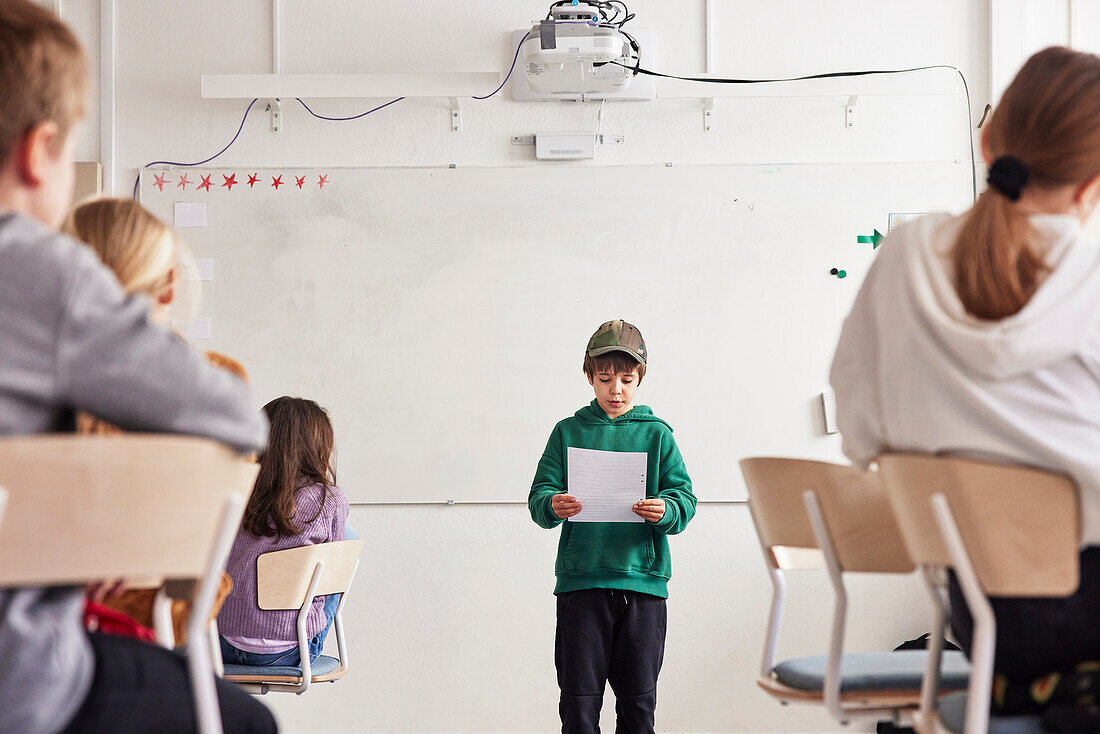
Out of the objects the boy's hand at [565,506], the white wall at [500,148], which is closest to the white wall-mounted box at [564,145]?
the white wall at [500,148]

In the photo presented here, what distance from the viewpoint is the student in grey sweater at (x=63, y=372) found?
997 millimetres

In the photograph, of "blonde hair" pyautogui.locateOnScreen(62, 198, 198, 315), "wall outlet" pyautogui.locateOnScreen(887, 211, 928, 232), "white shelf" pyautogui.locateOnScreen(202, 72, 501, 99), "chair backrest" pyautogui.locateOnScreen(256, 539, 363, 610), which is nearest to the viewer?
"blonde hair" pyautogui.locateOnScreen(62, 198, 198, 315)

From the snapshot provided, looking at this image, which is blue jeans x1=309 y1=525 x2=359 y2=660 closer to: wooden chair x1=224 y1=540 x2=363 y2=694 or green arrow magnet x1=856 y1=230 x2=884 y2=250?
wooden chair x1=224 y1=540 x2=363 y2=694

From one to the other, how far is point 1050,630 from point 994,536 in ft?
0.44

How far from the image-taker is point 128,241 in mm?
1548

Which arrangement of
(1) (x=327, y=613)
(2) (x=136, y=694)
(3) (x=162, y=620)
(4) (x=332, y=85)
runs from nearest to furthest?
1. (2) (x=136, y=694)
2. (3) (x=162, y=620)
3. (1) (x=327, y=613)
4. (4) (x=332, y=85)

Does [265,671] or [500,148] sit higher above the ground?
[500,148]

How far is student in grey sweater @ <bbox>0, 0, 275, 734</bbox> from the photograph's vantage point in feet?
3.27

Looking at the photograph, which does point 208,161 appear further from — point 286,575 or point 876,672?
point 876,672

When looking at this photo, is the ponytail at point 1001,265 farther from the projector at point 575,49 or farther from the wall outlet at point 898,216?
the wall outlet at point 898,216

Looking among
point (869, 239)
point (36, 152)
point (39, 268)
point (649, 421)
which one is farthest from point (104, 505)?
point (869, 239)

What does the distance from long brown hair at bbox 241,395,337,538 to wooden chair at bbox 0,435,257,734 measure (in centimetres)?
150

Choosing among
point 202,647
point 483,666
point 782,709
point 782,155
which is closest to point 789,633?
point 782,709

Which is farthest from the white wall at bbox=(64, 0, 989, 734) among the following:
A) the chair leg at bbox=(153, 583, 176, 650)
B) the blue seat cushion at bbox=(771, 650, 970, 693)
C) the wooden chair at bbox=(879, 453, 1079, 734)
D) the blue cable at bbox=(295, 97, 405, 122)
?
the wooden chair at bbox=(879, 453, 1079, 734)
